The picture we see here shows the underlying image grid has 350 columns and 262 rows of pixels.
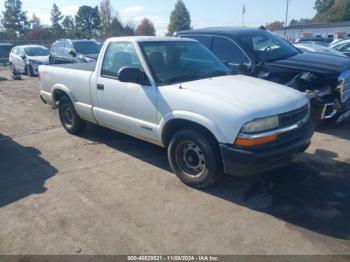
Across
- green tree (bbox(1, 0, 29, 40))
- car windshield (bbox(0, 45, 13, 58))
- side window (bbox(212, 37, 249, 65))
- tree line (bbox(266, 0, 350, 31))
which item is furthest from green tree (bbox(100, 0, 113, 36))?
side window (bbox(212, 37, 249, 65))

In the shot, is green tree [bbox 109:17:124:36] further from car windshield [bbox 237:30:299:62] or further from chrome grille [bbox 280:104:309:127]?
chrome grille [bbox 280:104:309:127]

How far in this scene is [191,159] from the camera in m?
4.19

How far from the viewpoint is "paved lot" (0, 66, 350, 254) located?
317 centimetres

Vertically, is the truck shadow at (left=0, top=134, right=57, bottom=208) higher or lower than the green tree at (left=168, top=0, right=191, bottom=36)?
lower

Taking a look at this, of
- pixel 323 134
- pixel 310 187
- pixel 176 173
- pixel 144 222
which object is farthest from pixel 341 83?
pixel 144 222

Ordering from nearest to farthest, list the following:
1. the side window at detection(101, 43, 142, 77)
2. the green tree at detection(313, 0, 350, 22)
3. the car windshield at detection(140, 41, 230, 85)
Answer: the car windshield at detection(140, 41, 230, 85) → the side window at detection(101, 43, 142, 77) → the green tree at detection(313, 0, 350, 22)

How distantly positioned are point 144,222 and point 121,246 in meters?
0.44

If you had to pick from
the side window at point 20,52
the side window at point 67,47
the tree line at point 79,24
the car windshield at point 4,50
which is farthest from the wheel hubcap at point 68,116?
the tree line at point 79,24

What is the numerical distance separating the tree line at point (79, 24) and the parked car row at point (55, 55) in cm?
3493

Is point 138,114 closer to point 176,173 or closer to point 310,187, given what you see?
point 176,173

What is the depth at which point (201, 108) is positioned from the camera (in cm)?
379

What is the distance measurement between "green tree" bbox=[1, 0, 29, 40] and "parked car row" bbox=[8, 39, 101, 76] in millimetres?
53524

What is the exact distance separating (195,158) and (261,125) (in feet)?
3.19

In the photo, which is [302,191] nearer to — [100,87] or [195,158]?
[195,158]
